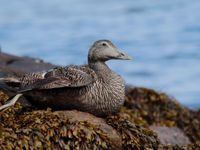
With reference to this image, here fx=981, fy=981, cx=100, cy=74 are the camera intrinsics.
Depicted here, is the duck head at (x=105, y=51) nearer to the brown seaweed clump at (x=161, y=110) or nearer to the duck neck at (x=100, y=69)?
the duck neck at (x=100, y=69)

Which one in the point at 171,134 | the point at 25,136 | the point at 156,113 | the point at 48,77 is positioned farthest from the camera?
the point at 156,113

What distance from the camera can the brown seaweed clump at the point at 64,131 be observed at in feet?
33.2

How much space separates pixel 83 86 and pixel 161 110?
4.27 m

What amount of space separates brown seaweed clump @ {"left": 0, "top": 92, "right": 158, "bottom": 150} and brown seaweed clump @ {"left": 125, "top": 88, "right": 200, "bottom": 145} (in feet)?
11.5

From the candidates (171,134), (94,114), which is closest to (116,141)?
(94,114)

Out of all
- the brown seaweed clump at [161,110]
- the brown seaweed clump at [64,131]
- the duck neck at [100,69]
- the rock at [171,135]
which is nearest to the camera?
the brown seaweed clump at [64,131]

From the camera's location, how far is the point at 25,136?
398 inches

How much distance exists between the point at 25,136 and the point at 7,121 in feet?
1.58

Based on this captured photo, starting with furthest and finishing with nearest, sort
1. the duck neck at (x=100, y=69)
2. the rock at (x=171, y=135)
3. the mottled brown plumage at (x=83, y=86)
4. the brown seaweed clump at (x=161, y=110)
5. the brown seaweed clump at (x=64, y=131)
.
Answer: the brown seaweed clump at (x=161, y=110), the rock at (x=171, y=135), the duck neck at (x=100, y=69), the mottled brown plumage at (x=83, y=86), the brown seaweed clump at (x=64, y=131)

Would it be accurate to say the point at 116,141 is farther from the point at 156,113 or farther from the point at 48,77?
the point at 156,113

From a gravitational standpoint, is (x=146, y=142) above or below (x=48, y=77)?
below

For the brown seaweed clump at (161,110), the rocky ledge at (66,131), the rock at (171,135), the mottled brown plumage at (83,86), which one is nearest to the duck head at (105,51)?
the mottled brown plumage at (83,86)

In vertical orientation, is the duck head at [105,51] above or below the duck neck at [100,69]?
above

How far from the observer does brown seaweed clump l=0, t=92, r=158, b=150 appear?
33.2 ft
